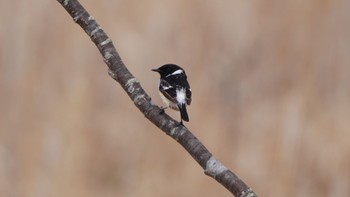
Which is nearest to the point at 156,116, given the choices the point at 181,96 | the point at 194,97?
the point at 181,96

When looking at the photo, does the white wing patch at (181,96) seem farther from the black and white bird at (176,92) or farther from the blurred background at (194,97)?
the blurred background at (194,97)

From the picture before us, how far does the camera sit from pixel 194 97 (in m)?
3.41

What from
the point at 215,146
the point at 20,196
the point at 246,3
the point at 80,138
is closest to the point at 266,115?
the point at 215,146

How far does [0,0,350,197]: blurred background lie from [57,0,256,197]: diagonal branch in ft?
6.45

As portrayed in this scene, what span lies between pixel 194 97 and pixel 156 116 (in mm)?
2057

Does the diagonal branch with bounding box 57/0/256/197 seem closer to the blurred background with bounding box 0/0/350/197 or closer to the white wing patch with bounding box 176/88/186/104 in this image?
the white wing patch with bounding box 176/88/186/104

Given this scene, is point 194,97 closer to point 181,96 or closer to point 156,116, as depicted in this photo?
point 181,96

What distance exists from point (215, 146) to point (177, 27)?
53 centimetres

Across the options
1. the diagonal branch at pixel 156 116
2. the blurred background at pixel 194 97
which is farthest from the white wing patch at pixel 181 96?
the blurred background at pixel 194 97

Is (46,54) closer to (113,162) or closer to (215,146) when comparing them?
(113,162)

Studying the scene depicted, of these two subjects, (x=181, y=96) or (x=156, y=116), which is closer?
(x=156, y=116)

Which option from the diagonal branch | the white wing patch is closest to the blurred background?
the white wing patch

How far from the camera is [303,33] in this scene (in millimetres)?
3447

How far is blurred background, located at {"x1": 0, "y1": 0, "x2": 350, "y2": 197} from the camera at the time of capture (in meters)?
3.42
